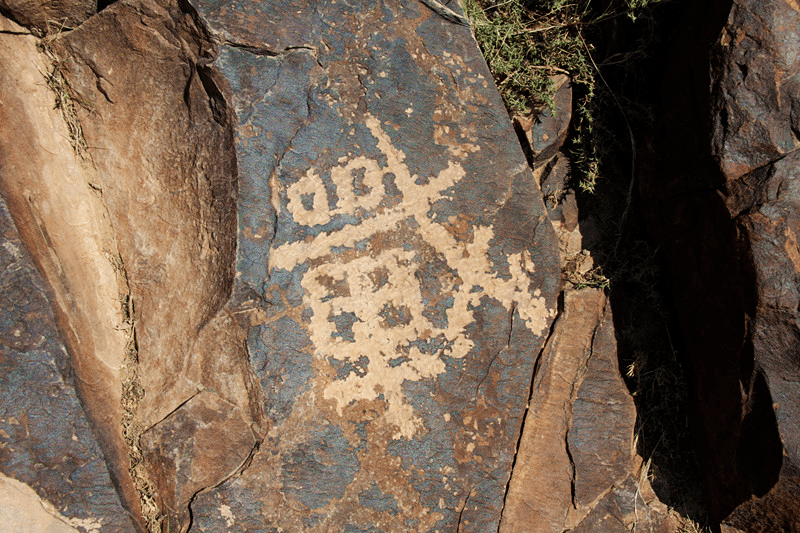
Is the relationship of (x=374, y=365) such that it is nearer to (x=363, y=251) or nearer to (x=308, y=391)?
(x=308, y=391)

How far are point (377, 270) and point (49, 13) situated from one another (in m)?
1.59

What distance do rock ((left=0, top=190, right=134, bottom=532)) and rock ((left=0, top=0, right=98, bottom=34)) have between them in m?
0.72

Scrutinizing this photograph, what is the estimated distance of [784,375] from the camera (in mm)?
2039

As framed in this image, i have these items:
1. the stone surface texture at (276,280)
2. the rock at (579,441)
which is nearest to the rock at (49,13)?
the stone surface texture at (276,280)

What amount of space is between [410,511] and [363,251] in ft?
3.21

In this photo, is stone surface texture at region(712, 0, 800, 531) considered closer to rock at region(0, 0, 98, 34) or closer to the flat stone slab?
the flat stone slab

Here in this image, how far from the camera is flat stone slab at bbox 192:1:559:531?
204cm

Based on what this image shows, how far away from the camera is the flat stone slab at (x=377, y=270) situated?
6.70 ft

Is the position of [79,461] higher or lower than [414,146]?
lower

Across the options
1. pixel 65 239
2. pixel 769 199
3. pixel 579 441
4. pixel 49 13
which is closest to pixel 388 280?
pixel 579 441

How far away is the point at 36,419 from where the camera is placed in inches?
79.7

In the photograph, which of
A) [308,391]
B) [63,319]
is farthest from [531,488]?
[63,319]

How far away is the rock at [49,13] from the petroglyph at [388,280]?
3.66ft

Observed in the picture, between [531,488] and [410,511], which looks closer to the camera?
[410,511]
